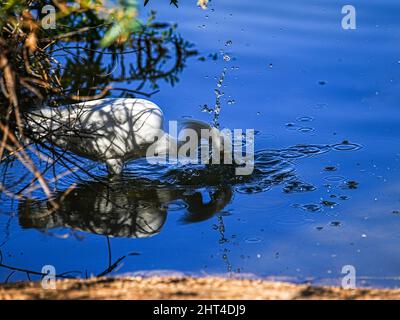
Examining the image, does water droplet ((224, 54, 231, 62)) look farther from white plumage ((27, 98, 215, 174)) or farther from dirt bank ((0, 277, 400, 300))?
dirt bank ((0, 277, 400, 300))

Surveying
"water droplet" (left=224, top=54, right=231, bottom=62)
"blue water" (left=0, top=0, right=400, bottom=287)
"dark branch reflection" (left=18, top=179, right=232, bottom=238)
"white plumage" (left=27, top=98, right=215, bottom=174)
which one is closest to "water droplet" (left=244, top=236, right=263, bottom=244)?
"blue water" (left=0, top=0, right=400, bottom=287)

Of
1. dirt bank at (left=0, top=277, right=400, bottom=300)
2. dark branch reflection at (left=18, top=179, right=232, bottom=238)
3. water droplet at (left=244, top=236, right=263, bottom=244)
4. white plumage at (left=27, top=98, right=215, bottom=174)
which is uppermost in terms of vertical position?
white plumage at (left=27, top=98, right=215, bottom=174)

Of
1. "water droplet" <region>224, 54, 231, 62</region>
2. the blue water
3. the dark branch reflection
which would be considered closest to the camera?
the blue water

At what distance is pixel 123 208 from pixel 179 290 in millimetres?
1753

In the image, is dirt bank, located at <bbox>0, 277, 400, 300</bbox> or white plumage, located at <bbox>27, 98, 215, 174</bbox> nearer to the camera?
dirt bank, located at <bbox>0, 277, 400, 300</bbox>

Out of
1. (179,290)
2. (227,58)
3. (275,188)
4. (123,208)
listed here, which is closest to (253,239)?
(275,188)

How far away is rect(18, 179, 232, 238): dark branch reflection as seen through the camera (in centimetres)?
531

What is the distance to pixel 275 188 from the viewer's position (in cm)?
586

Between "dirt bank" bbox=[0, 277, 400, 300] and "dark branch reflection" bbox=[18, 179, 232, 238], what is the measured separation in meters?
1.07

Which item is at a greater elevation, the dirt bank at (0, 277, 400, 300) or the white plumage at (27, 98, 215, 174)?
the white plumage at (27, 98, 215, 174)

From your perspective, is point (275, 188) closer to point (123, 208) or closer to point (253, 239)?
point (253, 239)

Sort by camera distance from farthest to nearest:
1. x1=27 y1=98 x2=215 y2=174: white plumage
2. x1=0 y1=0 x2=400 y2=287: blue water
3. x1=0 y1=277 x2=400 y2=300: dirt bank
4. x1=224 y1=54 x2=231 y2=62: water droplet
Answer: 1. x1=224 y1=54 x2=231 y2=62: water droplet
2. x1=27 y1=98 x2=215 y2=174: white plumage
3. x1=0 y1=0 x2=400 y2=287: blue water
4. x1=0 y1=277 x2=400 y2=300: dirt bank
